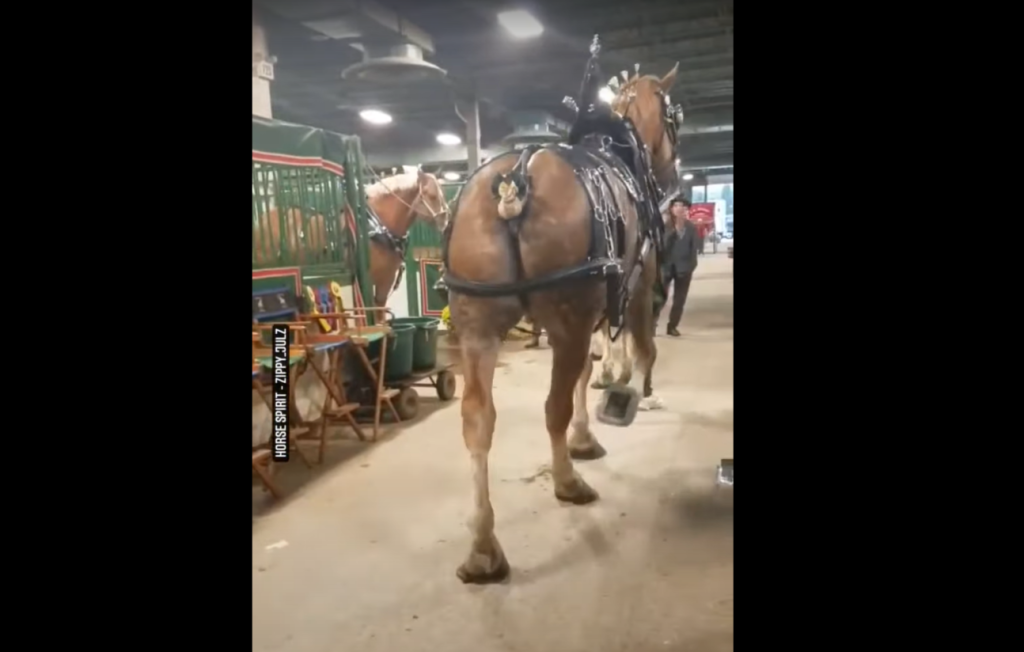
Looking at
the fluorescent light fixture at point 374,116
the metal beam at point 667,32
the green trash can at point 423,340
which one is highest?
the metal beam at point 667,32

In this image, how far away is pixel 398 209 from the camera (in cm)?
153

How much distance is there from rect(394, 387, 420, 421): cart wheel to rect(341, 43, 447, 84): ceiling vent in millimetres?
719

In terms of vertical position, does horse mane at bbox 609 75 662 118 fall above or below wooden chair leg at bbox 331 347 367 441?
above

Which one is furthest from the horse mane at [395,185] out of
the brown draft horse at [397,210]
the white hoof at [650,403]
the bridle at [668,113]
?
the white hoof at [650,403]

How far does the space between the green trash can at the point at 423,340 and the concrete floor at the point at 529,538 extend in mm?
123

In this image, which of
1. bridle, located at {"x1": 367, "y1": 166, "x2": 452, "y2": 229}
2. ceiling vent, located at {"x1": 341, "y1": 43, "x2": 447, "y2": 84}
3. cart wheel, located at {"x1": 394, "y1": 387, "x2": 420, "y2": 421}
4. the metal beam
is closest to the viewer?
the metal beam

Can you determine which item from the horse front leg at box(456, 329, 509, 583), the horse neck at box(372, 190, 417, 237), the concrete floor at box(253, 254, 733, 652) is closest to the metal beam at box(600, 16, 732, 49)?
the concrete floor at box(253, 254, 733, 652)

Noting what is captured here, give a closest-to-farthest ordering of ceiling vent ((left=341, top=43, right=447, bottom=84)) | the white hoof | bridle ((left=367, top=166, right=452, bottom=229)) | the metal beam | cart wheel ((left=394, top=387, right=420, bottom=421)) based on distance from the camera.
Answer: the metal beam → ceiling vent ((left=341, top=43, right=447, bottom=84)) → bridle ((left=367, top=166, right=452, bottom=229)) → the white hoof → cart wheel ((left=394, top=387, right=420, bottom=421))

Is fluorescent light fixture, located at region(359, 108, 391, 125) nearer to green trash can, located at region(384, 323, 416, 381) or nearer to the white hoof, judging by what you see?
green trash can, located at region(384, 323, 416, 381)

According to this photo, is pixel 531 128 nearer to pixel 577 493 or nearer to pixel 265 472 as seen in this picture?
pixel 577 493

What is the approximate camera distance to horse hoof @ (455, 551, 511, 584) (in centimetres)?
141

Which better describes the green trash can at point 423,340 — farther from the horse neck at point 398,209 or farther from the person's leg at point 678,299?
the person's leg at point 678,299

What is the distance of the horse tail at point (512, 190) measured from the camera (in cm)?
142
